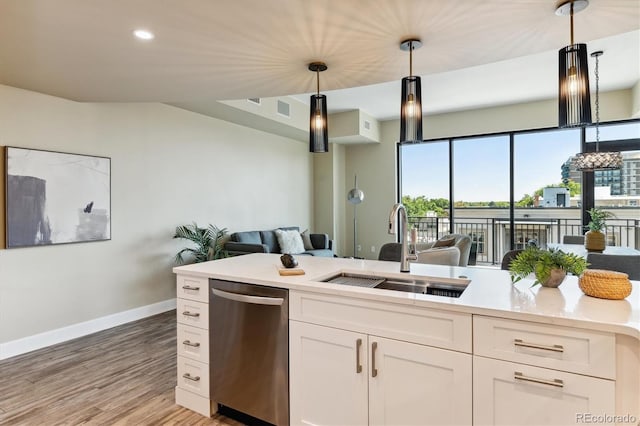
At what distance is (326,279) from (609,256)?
258 cm

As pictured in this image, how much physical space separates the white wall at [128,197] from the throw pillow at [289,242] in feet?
1.48

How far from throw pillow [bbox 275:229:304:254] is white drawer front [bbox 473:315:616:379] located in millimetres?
4511

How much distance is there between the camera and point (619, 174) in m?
5.69

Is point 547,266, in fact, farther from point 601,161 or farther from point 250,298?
point 601,161

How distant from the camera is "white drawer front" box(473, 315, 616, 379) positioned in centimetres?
124

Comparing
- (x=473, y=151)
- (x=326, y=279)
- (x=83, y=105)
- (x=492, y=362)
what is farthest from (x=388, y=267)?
(x=473, y=151)

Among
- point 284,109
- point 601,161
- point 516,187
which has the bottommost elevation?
point 516,187

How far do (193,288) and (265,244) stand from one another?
3473 millimetres

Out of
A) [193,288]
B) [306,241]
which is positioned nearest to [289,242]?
[306,241]

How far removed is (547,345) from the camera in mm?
1321

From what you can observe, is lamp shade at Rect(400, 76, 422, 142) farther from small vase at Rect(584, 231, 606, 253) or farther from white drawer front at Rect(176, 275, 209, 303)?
small vase at Rect(584, 231, 606, 253)

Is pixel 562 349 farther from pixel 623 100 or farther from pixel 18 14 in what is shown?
pixel 623 100

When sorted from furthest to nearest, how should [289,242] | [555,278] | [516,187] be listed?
[516,187]
[289,242]
[555,278]

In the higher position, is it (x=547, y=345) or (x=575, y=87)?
(x=575, y=87)
